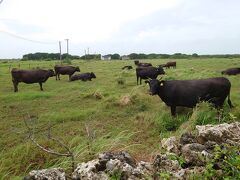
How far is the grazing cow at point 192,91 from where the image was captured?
10023mm

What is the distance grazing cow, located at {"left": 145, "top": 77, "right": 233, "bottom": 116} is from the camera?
32.9ft

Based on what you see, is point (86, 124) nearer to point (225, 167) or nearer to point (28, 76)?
point (225, 167)

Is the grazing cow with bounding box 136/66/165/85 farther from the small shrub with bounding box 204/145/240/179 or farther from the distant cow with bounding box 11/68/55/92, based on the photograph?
the small shrub with bounding box 204/145/240/179

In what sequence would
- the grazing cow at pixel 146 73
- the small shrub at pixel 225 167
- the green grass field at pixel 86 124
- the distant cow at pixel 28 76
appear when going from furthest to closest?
the grazing cow at pixel 146 73, the distant cow at pixel 28 76, the green grass field at pixel 86 124, the small shrub at pixel 225 167

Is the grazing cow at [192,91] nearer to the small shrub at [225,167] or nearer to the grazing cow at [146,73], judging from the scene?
the small shrub at [225,167]

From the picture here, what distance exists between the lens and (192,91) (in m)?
10.1

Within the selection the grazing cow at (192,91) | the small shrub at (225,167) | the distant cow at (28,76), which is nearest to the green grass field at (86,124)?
the grazing cow at (192,91)

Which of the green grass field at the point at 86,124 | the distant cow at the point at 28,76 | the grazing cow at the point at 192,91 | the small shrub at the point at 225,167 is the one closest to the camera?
the small shrub at the point at 225,167

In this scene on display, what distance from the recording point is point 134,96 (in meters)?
12.5

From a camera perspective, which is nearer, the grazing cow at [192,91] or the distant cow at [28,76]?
the grazing cow at [192,91]

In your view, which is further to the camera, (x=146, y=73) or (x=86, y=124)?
(x=146, y=73)

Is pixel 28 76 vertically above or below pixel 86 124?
above

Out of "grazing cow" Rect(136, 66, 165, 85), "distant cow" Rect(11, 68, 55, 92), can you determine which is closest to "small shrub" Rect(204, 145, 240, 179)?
"distant cow" Rect(11, 68, 55, 92)

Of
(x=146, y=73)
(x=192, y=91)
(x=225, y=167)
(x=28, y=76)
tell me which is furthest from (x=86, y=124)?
(x=146, y=73)
